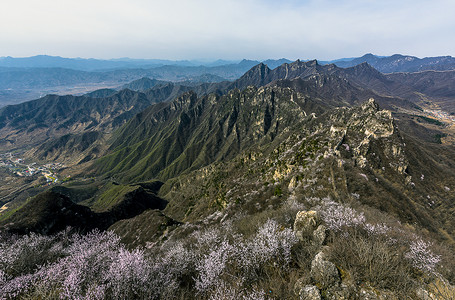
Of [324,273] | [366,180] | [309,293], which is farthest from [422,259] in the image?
[366,180]

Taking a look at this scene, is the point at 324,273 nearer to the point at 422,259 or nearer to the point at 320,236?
the point at 320,236

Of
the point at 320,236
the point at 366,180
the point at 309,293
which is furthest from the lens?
the point at 366,180

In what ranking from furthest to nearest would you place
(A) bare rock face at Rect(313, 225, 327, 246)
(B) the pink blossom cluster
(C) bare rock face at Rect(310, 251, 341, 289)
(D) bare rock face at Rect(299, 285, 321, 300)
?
1. (A) bare rock face at Rect(313, 225, 327, 246)
2. (B) the pink blossom cluster
3. (C) bare rock face at Rect(310, 251, 341, 289)
4. (D) bare rock face at Rect(299, 285, 321, 300)

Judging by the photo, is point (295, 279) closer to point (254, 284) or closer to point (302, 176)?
point (254, 284)

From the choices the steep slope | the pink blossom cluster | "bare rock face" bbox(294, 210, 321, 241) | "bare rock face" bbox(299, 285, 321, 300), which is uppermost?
the pink blossom cluster

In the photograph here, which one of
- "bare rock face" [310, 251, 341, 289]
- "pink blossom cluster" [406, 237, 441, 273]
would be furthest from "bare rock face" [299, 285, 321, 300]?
"pink blossom cluster" [406, 237, 441, 273]

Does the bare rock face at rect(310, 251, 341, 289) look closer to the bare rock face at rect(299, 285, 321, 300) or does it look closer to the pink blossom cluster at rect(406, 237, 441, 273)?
the bare rock face at rect(299, 285, 321, 300)

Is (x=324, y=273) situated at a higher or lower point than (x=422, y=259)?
higher
